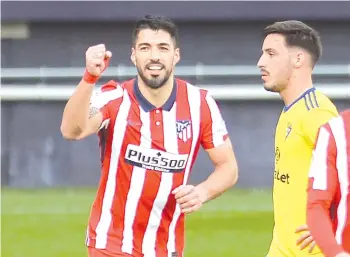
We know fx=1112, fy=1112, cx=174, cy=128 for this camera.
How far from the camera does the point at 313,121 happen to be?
6375mm

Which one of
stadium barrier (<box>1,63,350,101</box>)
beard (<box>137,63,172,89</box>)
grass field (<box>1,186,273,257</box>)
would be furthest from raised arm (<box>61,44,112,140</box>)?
stadium barrier (<box>1,63,350,101</box>)

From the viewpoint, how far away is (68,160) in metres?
21.6

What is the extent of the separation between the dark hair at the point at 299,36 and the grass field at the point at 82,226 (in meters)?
6.18

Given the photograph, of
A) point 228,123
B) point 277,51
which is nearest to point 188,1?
point 228,123

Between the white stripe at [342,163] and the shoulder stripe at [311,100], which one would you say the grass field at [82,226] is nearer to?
the shoulder stripe at [311,100]

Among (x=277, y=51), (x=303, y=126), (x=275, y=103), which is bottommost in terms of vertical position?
(x=303, y=126)

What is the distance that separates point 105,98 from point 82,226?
342 inches

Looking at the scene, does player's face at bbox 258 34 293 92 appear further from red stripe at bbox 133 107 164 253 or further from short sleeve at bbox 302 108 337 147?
red stripe at bbox 133 107 164 253

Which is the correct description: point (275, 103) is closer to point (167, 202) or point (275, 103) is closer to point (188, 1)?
point (188, 1)

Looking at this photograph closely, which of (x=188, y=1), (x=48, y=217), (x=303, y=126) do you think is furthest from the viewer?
(x=188, y=1)

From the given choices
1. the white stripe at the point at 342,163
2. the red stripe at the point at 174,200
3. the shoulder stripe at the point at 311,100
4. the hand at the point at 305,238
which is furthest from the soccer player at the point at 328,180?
the red stripe at the point at 174,200

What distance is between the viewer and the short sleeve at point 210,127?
684cm

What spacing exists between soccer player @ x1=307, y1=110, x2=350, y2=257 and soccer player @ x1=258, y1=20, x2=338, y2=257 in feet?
3.32

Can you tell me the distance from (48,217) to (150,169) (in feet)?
31.2
